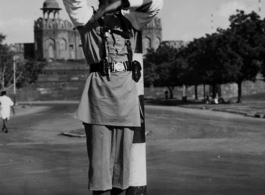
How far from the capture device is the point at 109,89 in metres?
4.30

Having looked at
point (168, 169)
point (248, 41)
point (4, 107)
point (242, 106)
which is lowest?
point (242, 106)

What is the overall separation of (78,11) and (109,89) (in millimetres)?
560

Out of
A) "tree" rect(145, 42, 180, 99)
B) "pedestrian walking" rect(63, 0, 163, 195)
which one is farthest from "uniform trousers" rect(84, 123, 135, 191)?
"tree" rect(145, 42, 180, 99)

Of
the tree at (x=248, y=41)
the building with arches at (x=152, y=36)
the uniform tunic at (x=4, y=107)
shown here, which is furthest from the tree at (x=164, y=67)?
the uniform tunic at (x=4, y=107)

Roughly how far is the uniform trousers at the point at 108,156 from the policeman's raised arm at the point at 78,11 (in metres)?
0.70

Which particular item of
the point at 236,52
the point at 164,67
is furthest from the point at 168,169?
the point at 164,67

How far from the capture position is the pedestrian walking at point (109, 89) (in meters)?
4.27

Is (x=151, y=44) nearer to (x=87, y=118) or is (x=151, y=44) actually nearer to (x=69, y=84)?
(x=69, y=84)

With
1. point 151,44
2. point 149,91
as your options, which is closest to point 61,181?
point 149,91

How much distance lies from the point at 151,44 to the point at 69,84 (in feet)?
75.0

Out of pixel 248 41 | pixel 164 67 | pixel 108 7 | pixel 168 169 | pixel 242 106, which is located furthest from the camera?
pixel 164 67

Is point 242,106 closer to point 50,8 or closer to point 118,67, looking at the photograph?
point 118,67

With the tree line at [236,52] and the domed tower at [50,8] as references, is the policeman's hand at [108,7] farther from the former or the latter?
the domed tower at [50,8]

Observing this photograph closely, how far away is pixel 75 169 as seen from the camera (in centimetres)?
945
